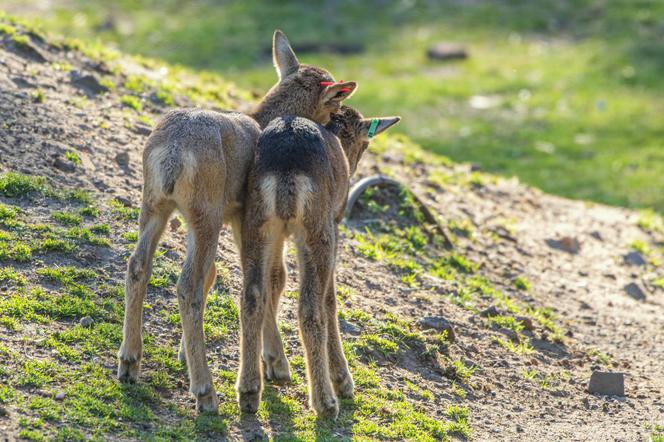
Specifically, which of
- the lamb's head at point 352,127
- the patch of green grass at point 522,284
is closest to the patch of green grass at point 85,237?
the lamb's head at point 352,127

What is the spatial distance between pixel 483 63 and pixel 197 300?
57.9ft

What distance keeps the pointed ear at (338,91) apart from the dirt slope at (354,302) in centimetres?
175

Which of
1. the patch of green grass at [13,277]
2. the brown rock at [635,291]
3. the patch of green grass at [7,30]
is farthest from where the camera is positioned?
the patch of green grass at [7,30]

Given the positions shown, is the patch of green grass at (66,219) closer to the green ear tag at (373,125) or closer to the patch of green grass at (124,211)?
the patch of green grass at (124,211)

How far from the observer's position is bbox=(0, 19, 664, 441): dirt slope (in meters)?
6.91

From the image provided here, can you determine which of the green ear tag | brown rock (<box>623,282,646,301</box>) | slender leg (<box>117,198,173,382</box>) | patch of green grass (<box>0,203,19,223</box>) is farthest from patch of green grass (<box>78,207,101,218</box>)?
brown rock (<box>623,282,646,301</box>)

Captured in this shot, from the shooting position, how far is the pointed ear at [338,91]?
8.20 m

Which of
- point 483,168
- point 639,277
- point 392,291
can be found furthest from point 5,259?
point 483,168

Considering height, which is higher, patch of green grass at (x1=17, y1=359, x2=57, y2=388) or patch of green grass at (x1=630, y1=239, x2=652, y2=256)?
patch of green grass at (x1=630, y1=239, x2=652, y2=256)

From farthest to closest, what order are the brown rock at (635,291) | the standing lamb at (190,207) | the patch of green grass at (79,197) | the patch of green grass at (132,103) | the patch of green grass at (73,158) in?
the brown rock at (635,291), the patch of green grass at (132,103), the patch of green grass at (73,158), the patch of green grass at (79,197), the standing lamb at (190,207)

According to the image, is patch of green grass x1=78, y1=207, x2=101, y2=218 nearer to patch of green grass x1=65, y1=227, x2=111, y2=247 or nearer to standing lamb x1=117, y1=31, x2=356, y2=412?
patch of green grass x1=65, y1=227, x2=111, y2=247

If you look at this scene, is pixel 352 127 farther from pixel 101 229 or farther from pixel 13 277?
pixel 13 277

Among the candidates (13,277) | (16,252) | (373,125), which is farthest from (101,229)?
Answer: (373,125)

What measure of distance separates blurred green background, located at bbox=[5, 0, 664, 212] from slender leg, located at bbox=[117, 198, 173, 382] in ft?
33.2
